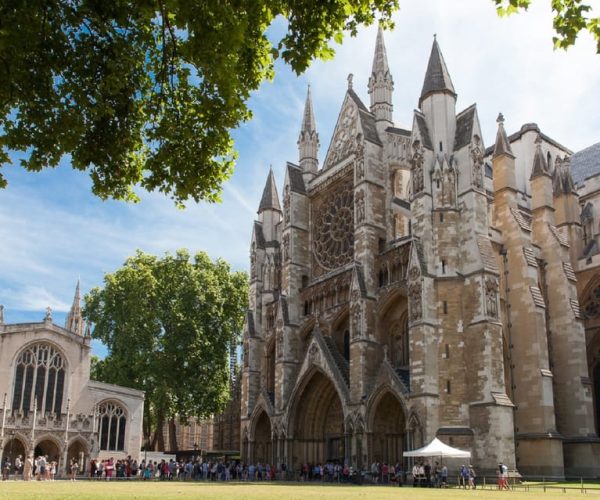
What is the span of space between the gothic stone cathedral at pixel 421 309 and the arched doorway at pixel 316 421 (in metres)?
0.08

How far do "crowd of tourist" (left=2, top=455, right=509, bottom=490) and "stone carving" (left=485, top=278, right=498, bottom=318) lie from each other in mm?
6497

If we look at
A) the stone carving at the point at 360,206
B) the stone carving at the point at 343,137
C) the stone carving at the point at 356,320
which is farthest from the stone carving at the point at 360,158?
the stone carving at the point at 356,320

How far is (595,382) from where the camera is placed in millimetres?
35344

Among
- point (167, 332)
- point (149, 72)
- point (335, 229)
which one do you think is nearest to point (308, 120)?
point (335, 229)

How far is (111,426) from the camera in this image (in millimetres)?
41219

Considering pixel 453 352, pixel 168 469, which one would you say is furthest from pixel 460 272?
pixel 168 469

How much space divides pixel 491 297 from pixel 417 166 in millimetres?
7586

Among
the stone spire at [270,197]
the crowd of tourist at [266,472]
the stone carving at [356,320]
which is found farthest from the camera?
the stone spire at [270,197]

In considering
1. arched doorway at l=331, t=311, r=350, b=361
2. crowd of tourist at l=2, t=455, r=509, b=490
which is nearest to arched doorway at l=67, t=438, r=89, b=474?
crowd of tourist at l=2, t=455, r=509, b=490

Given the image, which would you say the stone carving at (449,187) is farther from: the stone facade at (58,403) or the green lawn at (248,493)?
the stone facade at (58,403)

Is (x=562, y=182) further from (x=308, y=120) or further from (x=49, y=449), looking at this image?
(x=49, y=449)

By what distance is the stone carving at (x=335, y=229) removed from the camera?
38094 millimetres

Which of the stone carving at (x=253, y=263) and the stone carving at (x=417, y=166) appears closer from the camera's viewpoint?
the stone carving at (x=417, y=166)

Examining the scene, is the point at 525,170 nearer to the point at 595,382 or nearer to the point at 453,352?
the point at 595,382
